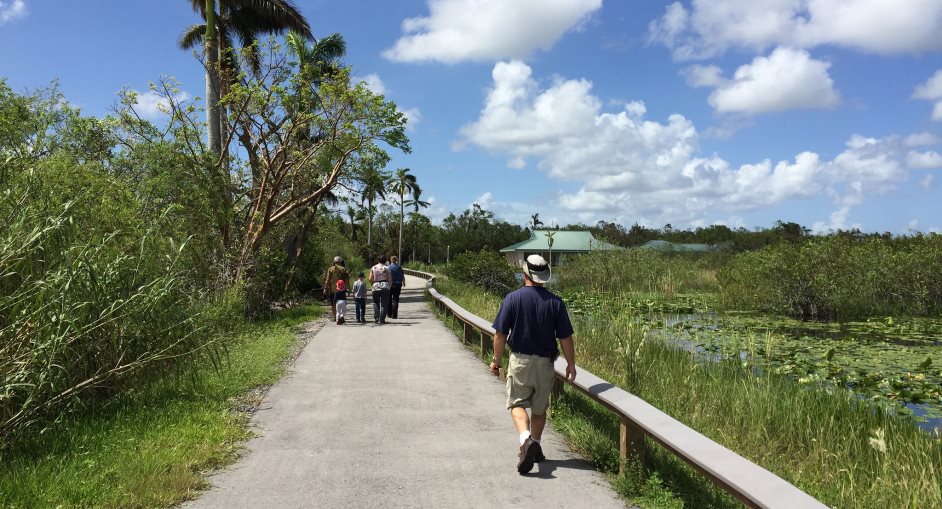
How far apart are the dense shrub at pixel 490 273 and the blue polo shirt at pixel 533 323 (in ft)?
73.8

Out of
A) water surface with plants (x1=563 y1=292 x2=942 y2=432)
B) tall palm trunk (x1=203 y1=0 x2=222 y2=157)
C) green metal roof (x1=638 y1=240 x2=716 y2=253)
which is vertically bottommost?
water surface with plants (x1=563 y1=292 x2=942 y2=432)

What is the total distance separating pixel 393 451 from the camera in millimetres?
5648

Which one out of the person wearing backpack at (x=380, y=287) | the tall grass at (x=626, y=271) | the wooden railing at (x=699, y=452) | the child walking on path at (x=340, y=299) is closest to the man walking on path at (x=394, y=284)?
the person wearing backpack at (x=380, y=287)

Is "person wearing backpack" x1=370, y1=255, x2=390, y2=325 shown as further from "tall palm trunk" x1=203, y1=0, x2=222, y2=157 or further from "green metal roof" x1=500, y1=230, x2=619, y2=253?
"green metal roof" x1=500, y1=230, x2=619, y2=253

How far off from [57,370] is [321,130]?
576 inches

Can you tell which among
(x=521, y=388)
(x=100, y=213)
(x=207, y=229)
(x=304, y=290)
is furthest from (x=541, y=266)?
(x=304, y=290)

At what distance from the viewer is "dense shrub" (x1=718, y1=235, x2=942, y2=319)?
22.4 m

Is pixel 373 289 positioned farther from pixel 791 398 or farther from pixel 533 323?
pixel 533 323

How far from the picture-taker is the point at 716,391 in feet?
23.7

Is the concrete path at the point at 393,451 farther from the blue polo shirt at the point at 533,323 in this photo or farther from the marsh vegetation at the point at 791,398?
the blue polo shirt at the point at 533,323

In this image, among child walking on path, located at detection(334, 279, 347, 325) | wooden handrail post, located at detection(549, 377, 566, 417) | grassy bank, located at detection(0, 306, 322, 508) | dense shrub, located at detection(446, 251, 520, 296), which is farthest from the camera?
dense shrub, located at detection(446, 251, 520, 296)

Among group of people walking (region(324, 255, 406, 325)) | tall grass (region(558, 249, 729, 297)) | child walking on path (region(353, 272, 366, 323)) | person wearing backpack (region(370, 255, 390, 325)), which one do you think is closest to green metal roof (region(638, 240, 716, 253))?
tall grass (region(558, 249, 729, 297))

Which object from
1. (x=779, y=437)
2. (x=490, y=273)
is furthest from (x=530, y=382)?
(x=490, y=273)

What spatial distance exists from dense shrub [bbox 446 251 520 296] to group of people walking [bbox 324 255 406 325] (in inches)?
404
